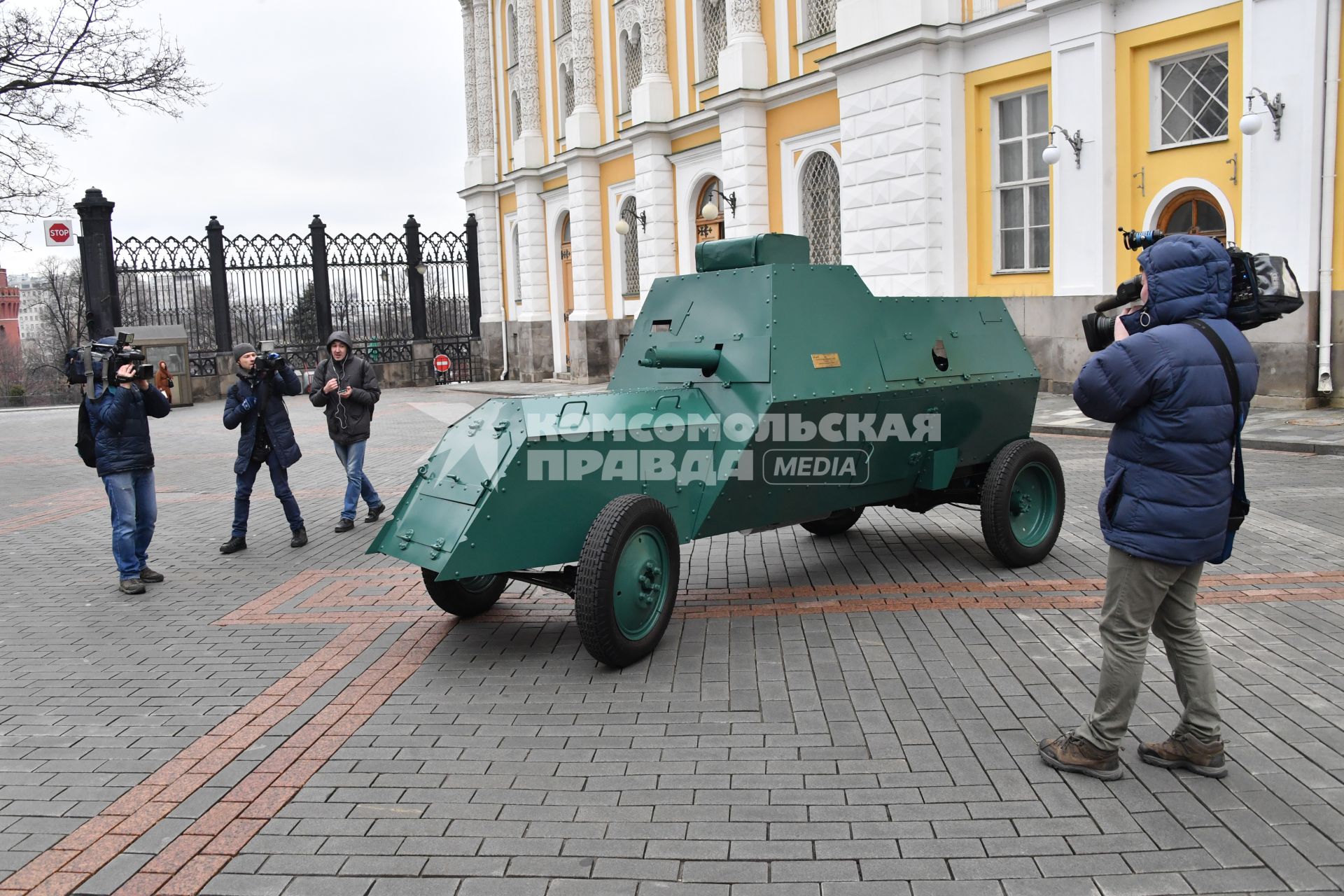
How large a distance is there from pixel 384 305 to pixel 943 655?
88.3ft

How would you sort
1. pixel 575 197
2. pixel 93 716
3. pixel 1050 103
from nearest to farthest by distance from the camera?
pixel 93 716 → pixel 1050 103 → pixel 575 197

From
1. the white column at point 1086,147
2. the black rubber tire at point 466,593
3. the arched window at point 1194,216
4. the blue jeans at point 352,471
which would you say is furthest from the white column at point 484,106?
the black rubber tire at point 466,593

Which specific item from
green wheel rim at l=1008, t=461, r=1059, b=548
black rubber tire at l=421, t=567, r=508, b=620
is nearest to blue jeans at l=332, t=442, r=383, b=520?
black rubber tire at l=421, t=567, r=508, b=620

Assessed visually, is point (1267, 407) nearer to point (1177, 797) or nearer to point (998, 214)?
point (998, 214)

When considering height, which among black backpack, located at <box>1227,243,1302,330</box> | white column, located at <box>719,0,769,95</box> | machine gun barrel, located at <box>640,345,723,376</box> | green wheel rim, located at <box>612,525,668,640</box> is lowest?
green wheel rim, located at <box>612,525,668,640</box>

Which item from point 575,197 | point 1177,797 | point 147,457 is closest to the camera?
point 1177,797

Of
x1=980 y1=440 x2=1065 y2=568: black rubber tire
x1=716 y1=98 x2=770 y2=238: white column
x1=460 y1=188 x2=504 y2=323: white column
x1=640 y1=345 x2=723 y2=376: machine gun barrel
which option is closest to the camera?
x1=640 y1=345 x2=723 y2=376: machine gun barrel

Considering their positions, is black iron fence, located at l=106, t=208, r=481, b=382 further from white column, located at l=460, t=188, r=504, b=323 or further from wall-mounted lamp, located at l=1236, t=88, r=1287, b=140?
wall-mounted lamp, located at l=1236, t=88, r=1287, b=140

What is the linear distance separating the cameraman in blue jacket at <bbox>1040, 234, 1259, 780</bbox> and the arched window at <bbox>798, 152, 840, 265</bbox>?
1739 cm

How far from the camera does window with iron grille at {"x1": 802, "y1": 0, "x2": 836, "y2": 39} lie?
20.5 metres

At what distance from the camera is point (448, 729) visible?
474 cm

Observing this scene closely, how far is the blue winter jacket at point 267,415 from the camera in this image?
883 centimetres

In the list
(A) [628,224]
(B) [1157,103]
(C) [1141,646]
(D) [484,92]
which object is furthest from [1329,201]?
(D) [484,92]

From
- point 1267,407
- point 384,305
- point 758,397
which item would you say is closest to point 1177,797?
point 758,397
